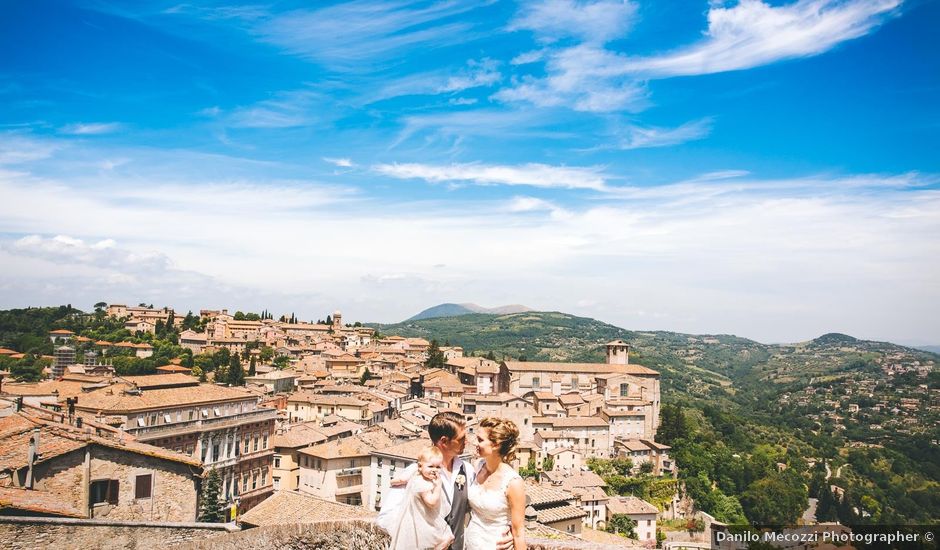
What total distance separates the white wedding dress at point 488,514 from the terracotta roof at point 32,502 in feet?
38.6

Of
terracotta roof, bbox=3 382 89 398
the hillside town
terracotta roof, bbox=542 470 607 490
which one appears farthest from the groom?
terracotta roof, bbox=3 382 89 398

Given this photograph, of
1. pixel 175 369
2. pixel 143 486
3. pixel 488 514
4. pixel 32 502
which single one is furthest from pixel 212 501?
pixel 175 369

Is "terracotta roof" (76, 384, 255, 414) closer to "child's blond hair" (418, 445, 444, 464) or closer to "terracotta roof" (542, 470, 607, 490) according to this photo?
"terracotta roof" (542, 470, 607, 490)

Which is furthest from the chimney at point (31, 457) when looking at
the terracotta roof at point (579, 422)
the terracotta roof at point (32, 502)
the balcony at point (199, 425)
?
the terracotta roof at point (579, 422)

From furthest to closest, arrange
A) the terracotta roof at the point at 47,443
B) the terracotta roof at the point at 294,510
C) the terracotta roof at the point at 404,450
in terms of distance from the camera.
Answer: the terracotta roof at the point at 404,450, the terracotta roof at the point at 294,510, the terracotta roof at the point at 47,443

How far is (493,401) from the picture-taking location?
59.5 meters

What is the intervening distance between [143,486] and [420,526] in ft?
49.9

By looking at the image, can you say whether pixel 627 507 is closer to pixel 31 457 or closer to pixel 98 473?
pixel 98 473

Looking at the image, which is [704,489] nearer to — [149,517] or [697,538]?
[697,538]

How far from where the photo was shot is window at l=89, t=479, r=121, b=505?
15.8 meters

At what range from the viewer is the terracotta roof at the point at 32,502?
38.7 feet

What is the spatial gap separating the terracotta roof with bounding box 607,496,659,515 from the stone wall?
36.6m

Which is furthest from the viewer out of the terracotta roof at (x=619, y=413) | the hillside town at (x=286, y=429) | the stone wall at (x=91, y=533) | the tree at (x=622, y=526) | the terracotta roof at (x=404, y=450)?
the terracotta roof at (x=619, y=413)

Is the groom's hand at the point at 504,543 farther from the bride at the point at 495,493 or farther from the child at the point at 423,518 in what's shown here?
the child at the point at 423,518
